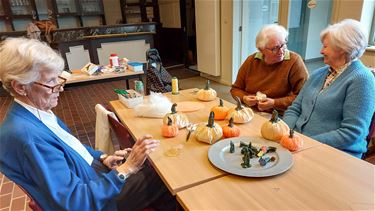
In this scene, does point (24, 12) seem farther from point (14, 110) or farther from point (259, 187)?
point (259, 187)

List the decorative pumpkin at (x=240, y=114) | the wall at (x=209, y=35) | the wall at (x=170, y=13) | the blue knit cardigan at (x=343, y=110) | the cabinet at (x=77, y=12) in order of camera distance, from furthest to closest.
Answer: the cabinet at (x=77, y=12) < the wall at (x=170, y=13) < the wall at (x=209, y=35) < the decorative pumpkin at (x=240, y=114) < the blue knit cardigan at (x=343, y=110)

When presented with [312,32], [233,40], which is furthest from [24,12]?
[312,32]

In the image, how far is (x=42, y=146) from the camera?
0.93m

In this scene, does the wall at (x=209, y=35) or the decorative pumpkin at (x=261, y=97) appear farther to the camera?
the wall at (x=209, y=35)

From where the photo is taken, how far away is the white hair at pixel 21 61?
0.96 metres

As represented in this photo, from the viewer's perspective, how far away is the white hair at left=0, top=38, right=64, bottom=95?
0.96 meters

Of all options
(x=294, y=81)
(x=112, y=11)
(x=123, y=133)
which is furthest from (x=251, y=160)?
(x=112, y=11)

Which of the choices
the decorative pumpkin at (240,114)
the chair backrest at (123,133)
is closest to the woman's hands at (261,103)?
the decorative pumpkin at (240,114)

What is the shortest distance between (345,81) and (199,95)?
94 cm

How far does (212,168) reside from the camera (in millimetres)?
1075

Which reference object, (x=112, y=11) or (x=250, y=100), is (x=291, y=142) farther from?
(x=112, y=11)

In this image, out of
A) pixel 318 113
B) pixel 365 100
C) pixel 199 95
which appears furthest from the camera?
pixel 199 95

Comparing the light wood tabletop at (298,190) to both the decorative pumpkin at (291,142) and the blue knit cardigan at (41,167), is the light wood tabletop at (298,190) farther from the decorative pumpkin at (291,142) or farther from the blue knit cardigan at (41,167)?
the blue knit cardigan at (41,167)

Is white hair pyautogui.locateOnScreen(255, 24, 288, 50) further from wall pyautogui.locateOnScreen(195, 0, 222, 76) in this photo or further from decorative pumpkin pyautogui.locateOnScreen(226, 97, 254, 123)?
wall pyautogui.locateOnScreen(195, 0, 222, 76)
